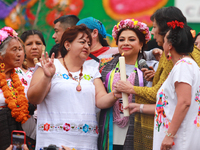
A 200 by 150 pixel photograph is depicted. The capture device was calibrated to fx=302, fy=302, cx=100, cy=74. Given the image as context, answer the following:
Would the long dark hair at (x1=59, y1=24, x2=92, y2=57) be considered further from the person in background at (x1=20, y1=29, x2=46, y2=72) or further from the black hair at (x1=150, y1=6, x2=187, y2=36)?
the person in background at (x1=20, y1=29, x2=46, y2=72)

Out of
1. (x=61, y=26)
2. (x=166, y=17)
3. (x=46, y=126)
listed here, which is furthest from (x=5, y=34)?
(x=166, y=17)

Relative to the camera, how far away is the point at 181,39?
2.68m

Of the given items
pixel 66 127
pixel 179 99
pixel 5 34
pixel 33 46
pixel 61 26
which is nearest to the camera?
pixel 179 99

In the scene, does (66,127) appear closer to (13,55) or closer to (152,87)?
(152,87)

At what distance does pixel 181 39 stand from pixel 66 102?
1217mm

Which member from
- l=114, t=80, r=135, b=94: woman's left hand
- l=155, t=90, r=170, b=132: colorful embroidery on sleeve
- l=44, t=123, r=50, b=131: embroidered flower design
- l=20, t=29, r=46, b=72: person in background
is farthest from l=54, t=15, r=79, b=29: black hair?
l=155, t=90, r=170, b=132: colorful embroidery on sleeve

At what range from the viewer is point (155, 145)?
2693 mm

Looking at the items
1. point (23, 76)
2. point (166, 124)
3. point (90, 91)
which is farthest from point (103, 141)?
point (23, 76)

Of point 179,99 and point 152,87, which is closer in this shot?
point 179,99

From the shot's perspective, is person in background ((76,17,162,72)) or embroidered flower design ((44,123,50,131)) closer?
embroidered flower design ((44,123,50,131))

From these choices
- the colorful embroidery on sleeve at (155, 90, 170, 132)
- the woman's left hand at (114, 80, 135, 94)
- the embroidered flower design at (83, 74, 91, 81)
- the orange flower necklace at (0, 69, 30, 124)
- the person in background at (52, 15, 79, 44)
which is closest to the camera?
the colorful embroidery on sleeve at (155, 90, 170, 132)

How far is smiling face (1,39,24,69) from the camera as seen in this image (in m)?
3.37

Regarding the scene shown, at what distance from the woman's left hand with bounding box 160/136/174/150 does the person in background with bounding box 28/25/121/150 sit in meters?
0.68

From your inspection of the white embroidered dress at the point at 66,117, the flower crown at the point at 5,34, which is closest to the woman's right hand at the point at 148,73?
the white embroidered dress at the point at 66,117
